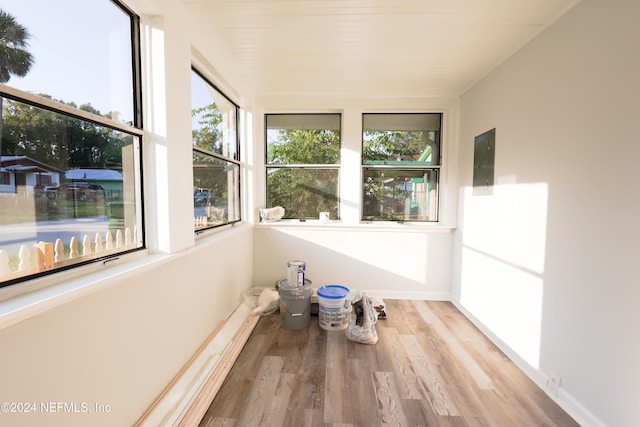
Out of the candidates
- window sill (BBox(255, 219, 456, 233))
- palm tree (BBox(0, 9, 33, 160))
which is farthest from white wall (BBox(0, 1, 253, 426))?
window sill (BBox(255, 219, 456, 233))

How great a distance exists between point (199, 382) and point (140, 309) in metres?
0.71

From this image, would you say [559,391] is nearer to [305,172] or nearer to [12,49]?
[305,172]

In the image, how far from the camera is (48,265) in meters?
1.07

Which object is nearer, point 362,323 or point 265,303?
point 362,323

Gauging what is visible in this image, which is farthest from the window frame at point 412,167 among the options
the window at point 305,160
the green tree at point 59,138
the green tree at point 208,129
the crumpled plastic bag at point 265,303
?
the green tree at point 59,138

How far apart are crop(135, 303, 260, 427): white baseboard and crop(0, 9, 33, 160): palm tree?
1.52 m

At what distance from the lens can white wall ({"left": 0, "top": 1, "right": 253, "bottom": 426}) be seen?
92 cm

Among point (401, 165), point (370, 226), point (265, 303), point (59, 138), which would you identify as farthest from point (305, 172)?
point (59, 138)

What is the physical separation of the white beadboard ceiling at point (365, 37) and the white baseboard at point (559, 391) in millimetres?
2401

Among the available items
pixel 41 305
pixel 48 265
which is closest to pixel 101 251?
pixel 48 265

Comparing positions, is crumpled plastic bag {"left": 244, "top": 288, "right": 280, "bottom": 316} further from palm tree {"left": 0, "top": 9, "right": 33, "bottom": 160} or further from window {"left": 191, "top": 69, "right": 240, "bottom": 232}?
palm tree {"left": 0, "top": 9, "right": 33, "bottom": 160}

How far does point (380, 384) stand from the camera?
1.90 metres

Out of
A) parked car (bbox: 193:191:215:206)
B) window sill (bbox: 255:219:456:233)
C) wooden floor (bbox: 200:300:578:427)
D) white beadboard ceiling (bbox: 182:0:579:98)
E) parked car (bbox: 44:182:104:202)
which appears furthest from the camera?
window sill (bbox: 255:219:456:233)

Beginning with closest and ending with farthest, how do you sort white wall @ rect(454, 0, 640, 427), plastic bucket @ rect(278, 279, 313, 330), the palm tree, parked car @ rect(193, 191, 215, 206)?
the palm tree < white wall @ rect(454, 0, 640, 427) < parked car @ rect(193, 191, 215, 206) < plastic bucket @ rect(278, 279, 313, 330)
